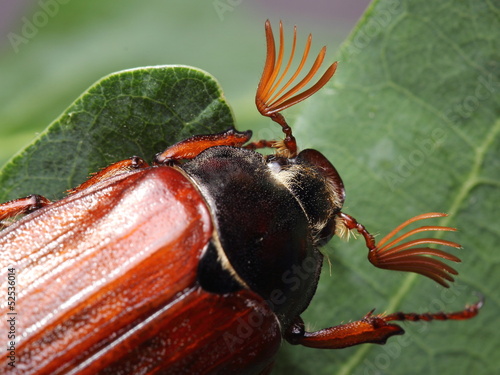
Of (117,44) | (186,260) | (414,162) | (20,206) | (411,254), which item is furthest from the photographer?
(117,44)

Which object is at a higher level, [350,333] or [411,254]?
[411,254]

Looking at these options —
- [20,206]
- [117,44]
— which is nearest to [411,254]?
[20,206]

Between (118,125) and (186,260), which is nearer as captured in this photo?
(186,260)

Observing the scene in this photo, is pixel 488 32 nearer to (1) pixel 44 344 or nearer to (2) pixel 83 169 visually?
(2) pixel 83 169

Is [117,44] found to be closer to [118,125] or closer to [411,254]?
[118,125]

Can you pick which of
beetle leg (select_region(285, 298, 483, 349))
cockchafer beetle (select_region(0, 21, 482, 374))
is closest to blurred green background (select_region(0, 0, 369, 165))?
cockchafer beetle (select_region(0, 21, 482, 374))

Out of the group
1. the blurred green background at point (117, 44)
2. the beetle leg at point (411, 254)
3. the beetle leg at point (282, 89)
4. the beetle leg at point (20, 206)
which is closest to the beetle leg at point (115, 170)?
the beetle leg at point (20, 206)

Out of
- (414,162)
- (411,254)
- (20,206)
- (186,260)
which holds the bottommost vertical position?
(20,206)

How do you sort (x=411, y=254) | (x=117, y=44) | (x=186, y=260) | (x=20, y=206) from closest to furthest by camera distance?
(x=186, y=260) → (x=20, y=206) → (x=411, y=254) → (x=117, y=44)

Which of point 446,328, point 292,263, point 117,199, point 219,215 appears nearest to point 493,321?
point 446,328
